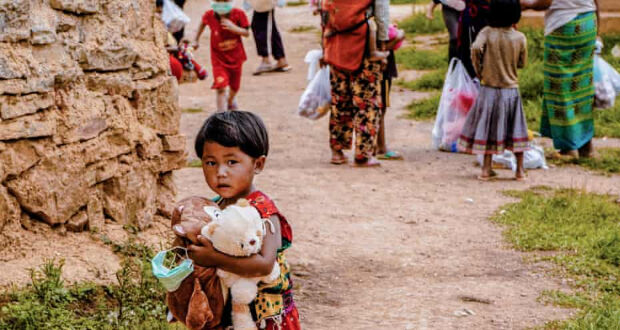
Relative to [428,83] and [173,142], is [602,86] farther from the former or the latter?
[173,142]

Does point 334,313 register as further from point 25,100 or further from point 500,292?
point 25,100

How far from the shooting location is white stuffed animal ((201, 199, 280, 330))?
2359 mm

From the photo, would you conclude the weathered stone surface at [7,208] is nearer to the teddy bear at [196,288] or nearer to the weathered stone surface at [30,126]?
the weathered stone surface at [30,126]

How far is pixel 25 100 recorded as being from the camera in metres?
3.62

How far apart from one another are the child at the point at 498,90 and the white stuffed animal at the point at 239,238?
176 inches

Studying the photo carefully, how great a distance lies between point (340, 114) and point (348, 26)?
2.74 ft

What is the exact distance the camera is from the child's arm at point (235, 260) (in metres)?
2.40

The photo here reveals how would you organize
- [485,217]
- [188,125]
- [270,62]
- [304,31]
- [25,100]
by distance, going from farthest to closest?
[304,31]
[270,62]
[188,125]
[485,217]
[25,100]

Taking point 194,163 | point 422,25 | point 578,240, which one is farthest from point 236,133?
point 422,25

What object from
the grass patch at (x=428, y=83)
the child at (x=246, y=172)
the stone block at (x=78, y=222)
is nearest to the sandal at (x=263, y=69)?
the grass patch at (x=428, y=83)

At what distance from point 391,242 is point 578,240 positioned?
1108mm

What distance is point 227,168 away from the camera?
2535 millimetres

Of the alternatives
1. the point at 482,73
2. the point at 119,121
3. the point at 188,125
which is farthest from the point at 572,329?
the point at 188,125

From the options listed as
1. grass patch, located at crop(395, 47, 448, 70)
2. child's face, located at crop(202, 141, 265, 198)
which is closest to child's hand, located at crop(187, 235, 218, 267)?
child's face, located at crop(202, 141, 265, 198)
